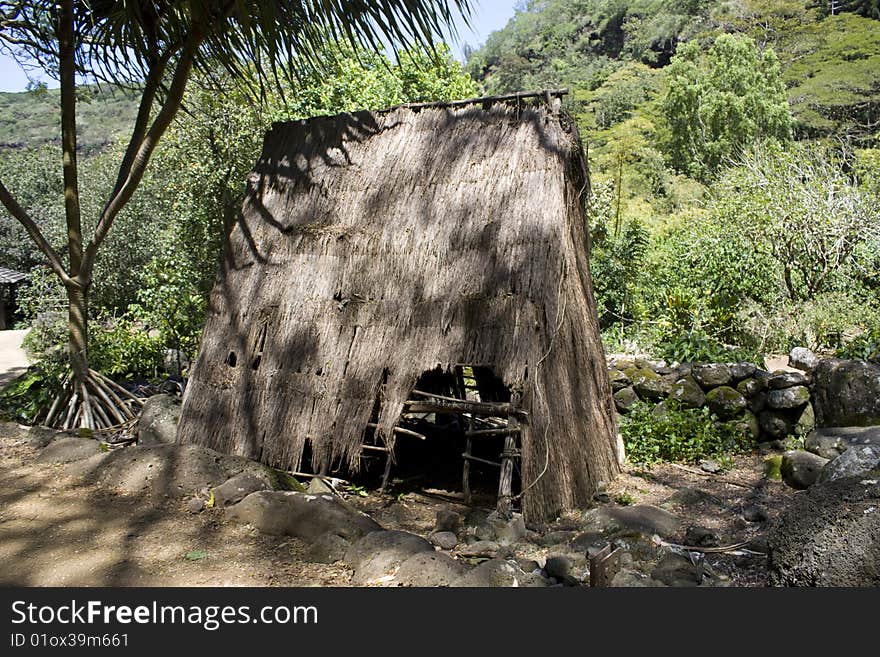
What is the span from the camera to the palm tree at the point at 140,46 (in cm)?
691

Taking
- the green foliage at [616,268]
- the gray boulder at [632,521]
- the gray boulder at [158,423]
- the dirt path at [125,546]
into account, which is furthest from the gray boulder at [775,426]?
the gray boulder at [158,423]

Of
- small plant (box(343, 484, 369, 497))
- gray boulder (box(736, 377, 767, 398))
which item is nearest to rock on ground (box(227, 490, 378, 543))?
small plant (box(343, 484, 369, 497))

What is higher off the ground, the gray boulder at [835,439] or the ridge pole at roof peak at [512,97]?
the ridge pole at roof peak at [512,97]

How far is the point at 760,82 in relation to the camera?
31.2m

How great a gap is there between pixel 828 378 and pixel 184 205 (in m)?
9.65

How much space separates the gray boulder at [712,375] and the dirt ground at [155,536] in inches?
80.9

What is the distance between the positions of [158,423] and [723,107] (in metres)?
29.7

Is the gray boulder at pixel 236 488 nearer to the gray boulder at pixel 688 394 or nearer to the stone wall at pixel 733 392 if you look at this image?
the stone wall at pixel 733 392

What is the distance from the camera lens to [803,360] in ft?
29.5

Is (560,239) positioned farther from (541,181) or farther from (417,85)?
(417,85)

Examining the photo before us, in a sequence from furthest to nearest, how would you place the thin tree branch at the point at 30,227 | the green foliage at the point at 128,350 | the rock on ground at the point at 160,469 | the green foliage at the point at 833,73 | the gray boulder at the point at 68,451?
the green foliage at the point at 833,73 → the green foliage at the point at 128,350 → the thin tree branch at the point at 30,227 → the gray boulder at the point at 68,451 → the rock on ground at the point at 160,469

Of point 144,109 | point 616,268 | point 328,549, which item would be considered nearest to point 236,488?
point 328,549

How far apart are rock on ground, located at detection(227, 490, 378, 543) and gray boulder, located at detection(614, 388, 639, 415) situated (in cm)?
481

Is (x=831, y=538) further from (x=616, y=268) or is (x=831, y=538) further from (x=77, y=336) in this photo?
(x=616, y=268)
